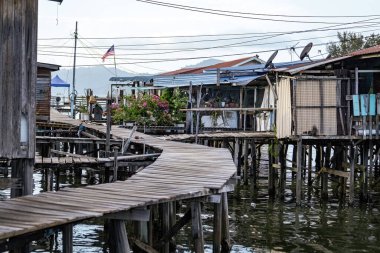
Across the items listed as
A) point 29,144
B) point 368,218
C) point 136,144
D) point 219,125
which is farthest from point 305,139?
point 29,144

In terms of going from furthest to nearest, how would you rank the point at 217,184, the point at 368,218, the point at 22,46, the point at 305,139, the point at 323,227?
the point at 305,139
the point at 368,218
the point at 323,227
the point at 217,184
the point at 22,46

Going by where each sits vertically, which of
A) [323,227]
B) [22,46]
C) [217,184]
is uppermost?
[22,46]

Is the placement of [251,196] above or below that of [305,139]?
below

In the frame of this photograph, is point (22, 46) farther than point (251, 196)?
No

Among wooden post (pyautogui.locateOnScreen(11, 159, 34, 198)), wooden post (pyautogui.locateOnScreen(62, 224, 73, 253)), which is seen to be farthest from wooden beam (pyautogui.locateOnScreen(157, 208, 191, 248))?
wooden post (pyautogui.locateOnScreen(62, 224, 73, 253))

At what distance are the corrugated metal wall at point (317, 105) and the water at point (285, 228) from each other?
8.51ft

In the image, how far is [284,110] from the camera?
73.3ft

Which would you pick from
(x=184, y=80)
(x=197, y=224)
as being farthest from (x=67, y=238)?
(x=184, y=80)

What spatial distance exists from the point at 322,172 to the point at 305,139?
59.8 inches

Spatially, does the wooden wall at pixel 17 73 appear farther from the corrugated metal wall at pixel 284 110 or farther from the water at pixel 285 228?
the corrugated metal wall at pixel 284 110

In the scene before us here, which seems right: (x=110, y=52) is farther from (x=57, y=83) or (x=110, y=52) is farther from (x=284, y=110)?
(x=284, y=110)

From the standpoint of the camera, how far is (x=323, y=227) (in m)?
18.3

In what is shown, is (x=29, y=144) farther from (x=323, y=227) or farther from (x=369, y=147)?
(x=369, y=147)

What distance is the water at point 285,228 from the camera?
1562 cm
